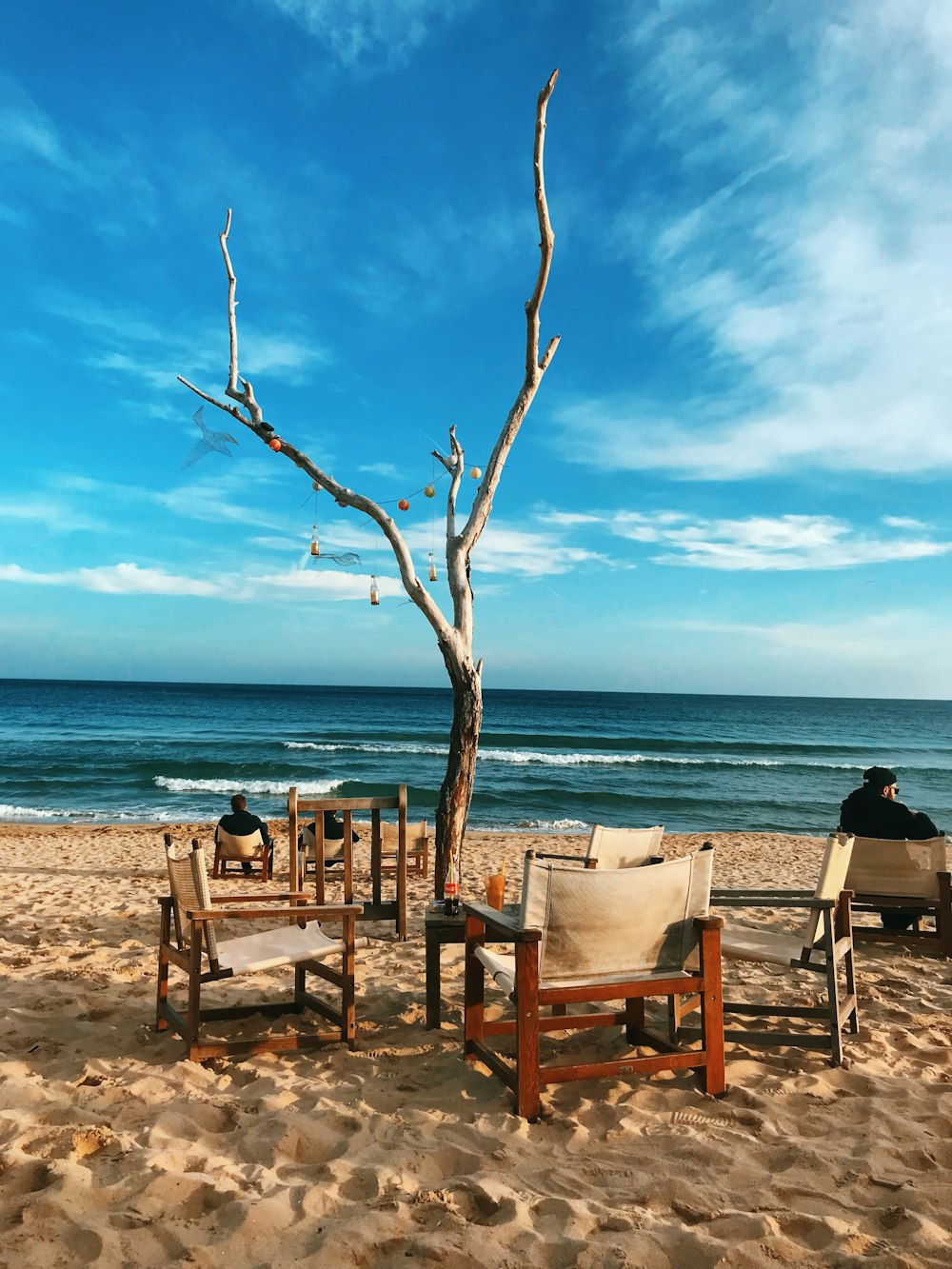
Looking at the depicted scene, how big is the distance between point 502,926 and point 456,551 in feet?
12.0

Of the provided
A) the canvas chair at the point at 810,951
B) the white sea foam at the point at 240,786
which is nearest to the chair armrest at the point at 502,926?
the canvas chair at the point at 810,951

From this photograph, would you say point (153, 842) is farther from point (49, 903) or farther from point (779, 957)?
point (779, 957)

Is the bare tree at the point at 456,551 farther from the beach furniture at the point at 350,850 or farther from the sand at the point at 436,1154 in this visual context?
the sand at the point at 436,1154

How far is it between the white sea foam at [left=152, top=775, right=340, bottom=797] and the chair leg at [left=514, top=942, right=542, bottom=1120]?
53.6 ft

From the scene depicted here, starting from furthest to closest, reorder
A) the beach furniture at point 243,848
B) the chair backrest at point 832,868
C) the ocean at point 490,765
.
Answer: the ocean at point 490,765, the beach furniture at point 243,848, the chair backrest at point 832,868

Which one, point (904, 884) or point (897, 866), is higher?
point (897, 866)

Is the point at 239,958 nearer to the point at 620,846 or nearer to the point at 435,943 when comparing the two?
the point at 435,943

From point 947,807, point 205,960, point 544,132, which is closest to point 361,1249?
point 205,960

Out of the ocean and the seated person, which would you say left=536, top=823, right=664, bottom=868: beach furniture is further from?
the ocean

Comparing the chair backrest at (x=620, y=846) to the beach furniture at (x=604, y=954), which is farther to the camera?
the chair backrest at (x=620, y=846)

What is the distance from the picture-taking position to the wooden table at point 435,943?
3.90m

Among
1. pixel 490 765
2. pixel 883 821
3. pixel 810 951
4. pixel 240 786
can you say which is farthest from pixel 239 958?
pixel 490 765

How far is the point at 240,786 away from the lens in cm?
1948

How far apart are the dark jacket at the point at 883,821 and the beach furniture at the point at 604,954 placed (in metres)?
2.99
